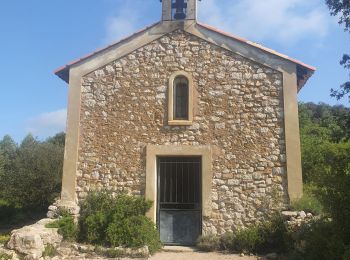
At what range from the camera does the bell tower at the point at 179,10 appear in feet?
38.0

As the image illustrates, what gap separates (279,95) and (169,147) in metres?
3.39

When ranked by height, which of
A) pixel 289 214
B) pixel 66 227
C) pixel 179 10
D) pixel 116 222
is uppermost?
pixel 179 10

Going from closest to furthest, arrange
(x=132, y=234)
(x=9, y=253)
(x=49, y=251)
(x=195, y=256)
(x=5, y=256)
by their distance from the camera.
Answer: (x=5, y=256) → (x=9, y=253) → (x=49, y=251) → (x=195, y=256) → (x=132, y=234)

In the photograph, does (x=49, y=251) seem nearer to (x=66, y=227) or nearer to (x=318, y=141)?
(x=66, y=227)

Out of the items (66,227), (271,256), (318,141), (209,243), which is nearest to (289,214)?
(271,256)

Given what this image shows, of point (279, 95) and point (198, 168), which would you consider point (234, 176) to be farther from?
point (279, 95)

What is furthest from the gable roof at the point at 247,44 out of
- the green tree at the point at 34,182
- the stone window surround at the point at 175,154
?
the green tree at the point at 34,182

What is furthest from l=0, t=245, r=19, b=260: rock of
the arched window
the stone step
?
the arched window

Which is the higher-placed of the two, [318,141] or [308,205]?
[318,141]

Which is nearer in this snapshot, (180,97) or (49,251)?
(49,251)

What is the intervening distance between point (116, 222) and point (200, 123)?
139 inches

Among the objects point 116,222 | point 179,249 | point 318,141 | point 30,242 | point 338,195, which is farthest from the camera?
point 318,141

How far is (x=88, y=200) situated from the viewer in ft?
34.9

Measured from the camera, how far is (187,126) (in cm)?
1083
